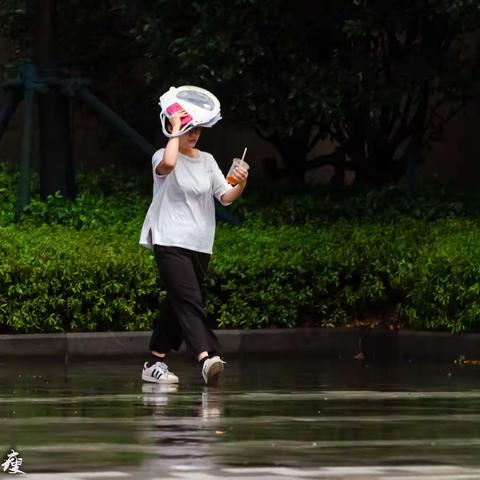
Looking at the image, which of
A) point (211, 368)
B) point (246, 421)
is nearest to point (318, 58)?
point (211, 368)

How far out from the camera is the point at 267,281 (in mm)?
17094

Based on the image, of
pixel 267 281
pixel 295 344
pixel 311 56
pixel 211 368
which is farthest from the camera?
pixel 311 56

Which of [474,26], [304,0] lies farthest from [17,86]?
[474,26]

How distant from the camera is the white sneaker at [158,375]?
549 inches

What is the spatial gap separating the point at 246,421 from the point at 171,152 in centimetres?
305

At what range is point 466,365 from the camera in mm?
15484

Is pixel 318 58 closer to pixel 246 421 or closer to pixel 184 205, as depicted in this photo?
pixel 184 205

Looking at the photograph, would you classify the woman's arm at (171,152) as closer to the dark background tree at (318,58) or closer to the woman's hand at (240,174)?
the woman's hand at (240,174)

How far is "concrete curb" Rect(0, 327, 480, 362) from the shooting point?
16.0 m

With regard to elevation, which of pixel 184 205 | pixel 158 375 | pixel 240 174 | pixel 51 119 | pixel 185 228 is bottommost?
pixel 158 375

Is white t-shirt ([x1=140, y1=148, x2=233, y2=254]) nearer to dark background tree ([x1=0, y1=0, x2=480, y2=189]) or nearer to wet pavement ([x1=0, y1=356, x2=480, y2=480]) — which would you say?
wet pavement ([x1=0, y1=356, x2=480, y2=480])

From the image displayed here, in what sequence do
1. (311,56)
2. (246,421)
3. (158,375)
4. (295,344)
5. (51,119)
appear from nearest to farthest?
(246,421)
(158,375)
(295,344)
(311,56)
(51,119)

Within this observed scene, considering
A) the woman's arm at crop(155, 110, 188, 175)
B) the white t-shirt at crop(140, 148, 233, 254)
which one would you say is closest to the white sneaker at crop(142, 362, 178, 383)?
the white t-shirt at crop(140, 148, 233, 254)

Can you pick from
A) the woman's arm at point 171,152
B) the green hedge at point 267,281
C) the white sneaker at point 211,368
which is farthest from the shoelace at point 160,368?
the green hedge at point 267,281
